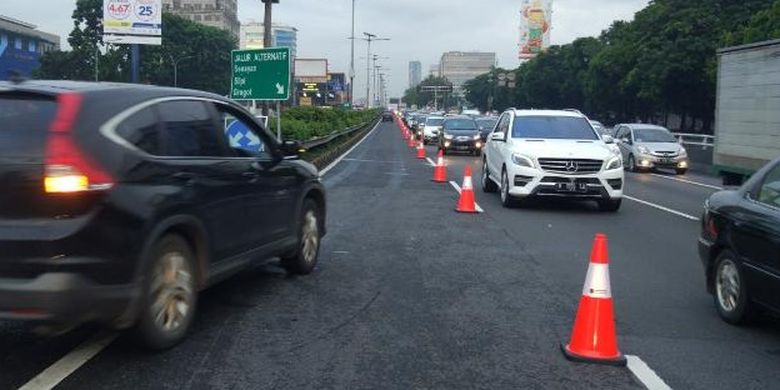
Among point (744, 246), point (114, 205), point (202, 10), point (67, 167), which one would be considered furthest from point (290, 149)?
point (202, 10)

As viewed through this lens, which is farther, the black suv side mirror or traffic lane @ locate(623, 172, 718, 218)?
traffic lane @ locate(623, 172, 718, 218)

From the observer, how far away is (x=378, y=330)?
593 cm

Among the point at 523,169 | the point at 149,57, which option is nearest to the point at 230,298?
the point at 523,169

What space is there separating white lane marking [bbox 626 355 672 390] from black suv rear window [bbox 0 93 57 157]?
12.4ft

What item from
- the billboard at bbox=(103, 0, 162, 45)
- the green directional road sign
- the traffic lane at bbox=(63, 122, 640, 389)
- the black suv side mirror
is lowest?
the traffic lane at bbox=(63, 122, 640, 389)

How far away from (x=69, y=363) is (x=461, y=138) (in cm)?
2909

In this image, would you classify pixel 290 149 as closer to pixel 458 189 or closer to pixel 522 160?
pixel 522 160

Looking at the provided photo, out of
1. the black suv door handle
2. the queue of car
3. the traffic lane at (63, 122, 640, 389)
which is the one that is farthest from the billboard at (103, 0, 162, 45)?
the black suv door handle

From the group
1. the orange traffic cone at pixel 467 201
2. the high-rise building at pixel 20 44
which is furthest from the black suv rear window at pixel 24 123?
the high-rise building at pixel 20 44

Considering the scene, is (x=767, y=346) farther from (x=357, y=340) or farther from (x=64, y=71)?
(x=64, y=71)

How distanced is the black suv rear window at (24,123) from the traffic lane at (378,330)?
135cm

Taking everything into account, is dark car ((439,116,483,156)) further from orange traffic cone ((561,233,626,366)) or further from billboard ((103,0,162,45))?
orange traffic cone ((561,233,626,366))

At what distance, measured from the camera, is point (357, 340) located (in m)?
5.66

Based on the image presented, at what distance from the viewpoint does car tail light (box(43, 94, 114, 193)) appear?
4.52 meters
